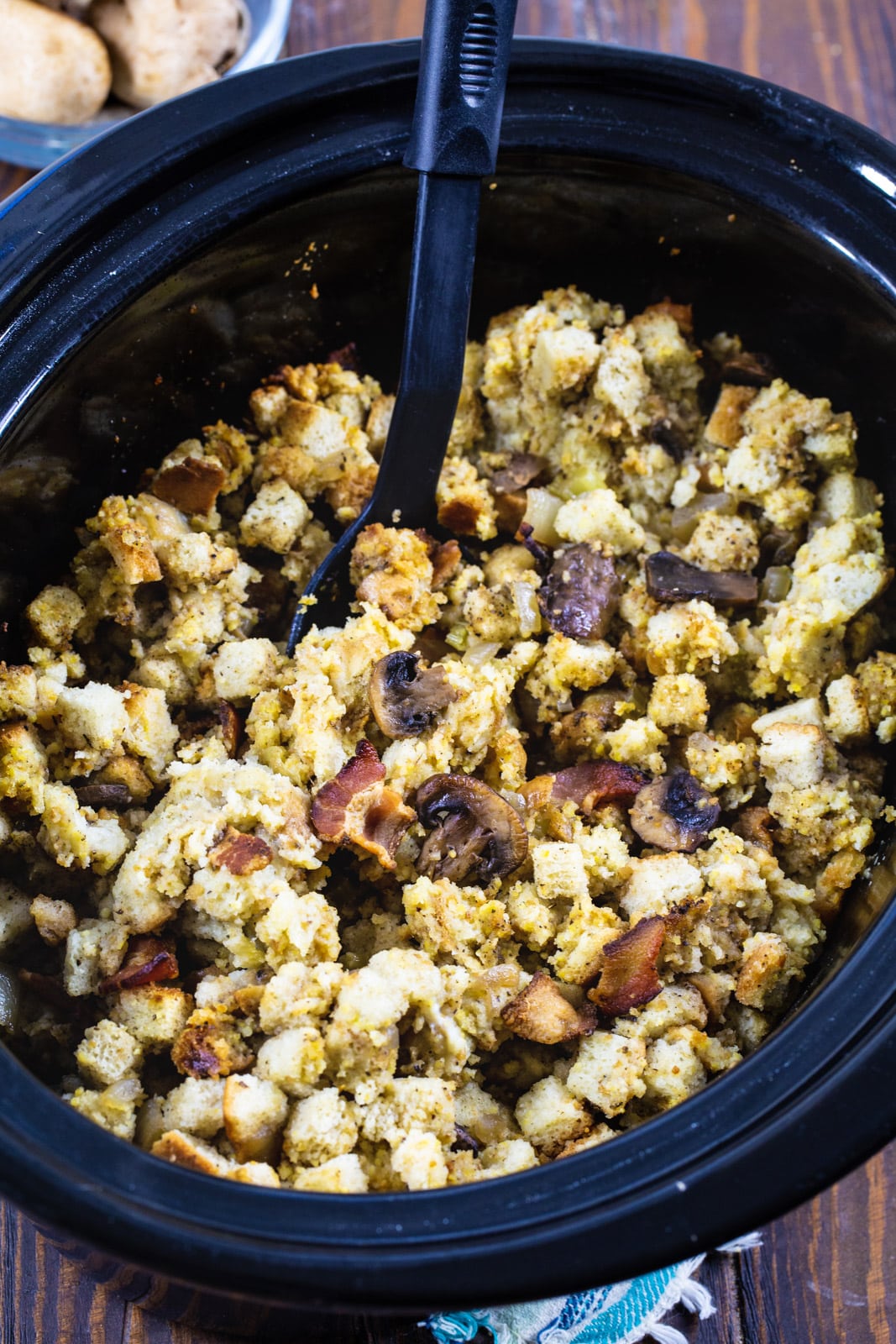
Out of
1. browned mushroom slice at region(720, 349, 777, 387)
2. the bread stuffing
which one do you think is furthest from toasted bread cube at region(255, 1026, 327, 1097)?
browned mushroom slice at region(720, 349, 777, 387)

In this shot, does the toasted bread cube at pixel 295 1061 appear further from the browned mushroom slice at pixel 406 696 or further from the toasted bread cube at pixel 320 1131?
the browned mushroom slice at pixel 406 696

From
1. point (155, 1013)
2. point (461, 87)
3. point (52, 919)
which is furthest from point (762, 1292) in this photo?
point (461, 87)

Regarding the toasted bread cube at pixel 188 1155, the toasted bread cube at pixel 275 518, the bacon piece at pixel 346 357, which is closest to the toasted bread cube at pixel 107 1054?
the toasted bread cube at pixel 188 1155

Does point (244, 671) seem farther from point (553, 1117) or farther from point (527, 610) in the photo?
point (553, 1117)

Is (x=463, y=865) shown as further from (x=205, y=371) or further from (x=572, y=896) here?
(x=205, y=371)

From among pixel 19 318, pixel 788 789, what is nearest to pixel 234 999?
pixel 788 789
